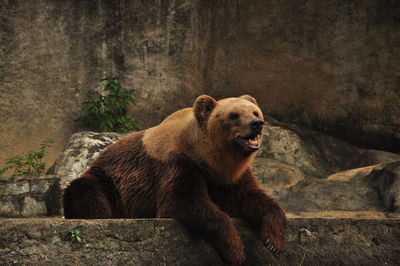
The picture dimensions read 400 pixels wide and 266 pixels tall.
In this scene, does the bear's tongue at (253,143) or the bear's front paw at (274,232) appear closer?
the bear's front paw at (274,232)

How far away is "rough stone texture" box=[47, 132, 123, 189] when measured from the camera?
7883 millimetres

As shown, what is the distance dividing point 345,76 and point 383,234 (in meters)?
6.17

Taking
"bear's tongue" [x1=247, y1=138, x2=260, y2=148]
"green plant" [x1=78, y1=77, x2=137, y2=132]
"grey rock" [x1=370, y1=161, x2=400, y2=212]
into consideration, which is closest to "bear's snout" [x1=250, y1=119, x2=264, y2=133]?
"bear's tongue" [x1=247, y1=138, x2=260, y2=148]

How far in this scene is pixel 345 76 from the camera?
9.70m

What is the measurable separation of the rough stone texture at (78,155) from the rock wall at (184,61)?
4.45ft

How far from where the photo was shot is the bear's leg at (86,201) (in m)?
4.07

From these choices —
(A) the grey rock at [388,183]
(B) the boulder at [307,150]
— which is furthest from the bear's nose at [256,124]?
(B) the boulder at [307,150]

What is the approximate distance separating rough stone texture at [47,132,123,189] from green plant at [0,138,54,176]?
22cm

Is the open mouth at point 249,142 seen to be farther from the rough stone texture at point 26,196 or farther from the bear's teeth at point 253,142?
the rough stone texture at point 26,196

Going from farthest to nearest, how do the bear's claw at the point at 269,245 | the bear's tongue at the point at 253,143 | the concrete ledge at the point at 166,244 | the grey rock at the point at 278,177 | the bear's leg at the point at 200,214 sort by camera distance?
the grey rock at the point at 278,177
the bear's tongue at the point at 253,143
the bear's claw at the point at 269,245
the bear's leg at the point at 200,214
the concrete ledge at the point at 166,244

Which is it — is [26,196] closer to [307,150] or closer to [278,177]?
[278,177]

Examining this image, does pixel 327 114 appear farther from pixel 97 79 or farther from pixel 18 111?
pixel 18 111

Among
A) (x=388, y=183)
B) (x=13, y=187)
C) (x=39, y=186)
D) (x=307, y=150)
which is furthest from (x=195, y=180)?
(x=307, y=150)

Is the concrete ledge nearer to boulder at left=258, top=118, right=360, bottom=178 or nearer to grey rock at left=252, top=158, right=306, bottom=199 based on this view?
grey rock at left=252, top=158, right=306, bottom=199
